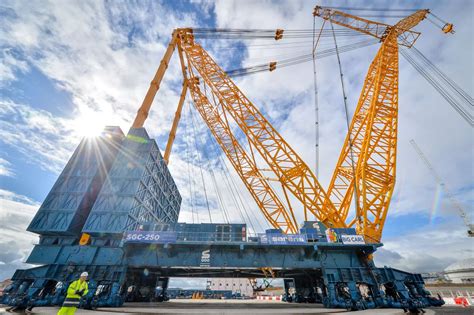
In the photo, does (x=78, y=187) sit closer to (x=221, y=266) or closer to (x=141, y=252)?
(x=141, y=252)

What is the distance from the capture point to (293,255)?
18.2 meters

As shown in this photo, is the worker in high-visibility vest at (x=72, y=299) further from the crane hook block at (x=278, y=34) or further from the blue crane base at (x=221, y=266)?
the crane hook block at (x=278, y=34)

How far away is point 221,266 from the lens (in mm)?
18062

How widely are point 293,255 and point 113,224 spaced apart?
64.1ft

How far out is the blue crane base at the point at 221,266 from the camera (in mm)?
15633

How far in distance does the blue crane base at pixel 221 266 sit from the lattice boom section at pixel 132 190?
4.16 meters

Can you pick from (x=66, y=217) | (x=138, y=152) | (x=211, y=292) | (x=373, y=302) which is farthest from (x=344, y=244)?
(x=211, y=292)

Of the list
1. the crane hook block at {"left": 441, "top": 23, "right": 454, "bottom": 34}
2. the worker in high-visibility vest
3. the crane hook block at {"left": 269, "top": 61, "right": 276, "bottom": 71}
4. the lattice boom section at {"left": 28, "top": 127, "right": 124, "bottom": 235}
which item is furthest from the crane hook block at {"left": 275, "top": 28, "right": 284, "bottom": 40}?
the worker in high-visibility vest

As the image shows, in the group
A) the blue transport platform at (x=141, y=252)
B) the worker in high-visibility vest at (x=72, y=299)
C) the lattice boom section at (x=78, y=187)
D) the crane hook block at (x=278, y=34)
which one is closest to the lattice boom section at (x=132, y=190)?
the blue transport platform at (x=141, y=252)

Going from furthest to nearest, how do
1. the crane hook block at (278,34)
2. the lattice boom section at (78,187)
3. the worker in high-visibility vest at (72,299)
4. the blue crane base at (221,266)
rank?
1. the crane hook block at (278,34)
2. the lattice boom section at (78,187)
3. the blue crane base at (221,266)
4. the worker in high-visibility vest at (72,299)

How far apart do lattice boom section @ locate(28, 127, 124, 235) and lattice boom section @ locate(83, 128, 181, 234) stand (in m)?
1.58

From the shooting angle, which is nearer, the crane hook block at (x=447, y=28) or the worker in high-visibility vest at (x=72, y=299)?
the worker in high-visibility vest at (x=72, y=299)

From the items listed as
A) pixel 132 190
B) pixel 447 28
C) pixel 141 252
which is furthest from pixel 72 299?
pixel 447 28

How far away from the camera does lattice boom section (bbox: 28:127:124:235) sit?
2241 centimetres
